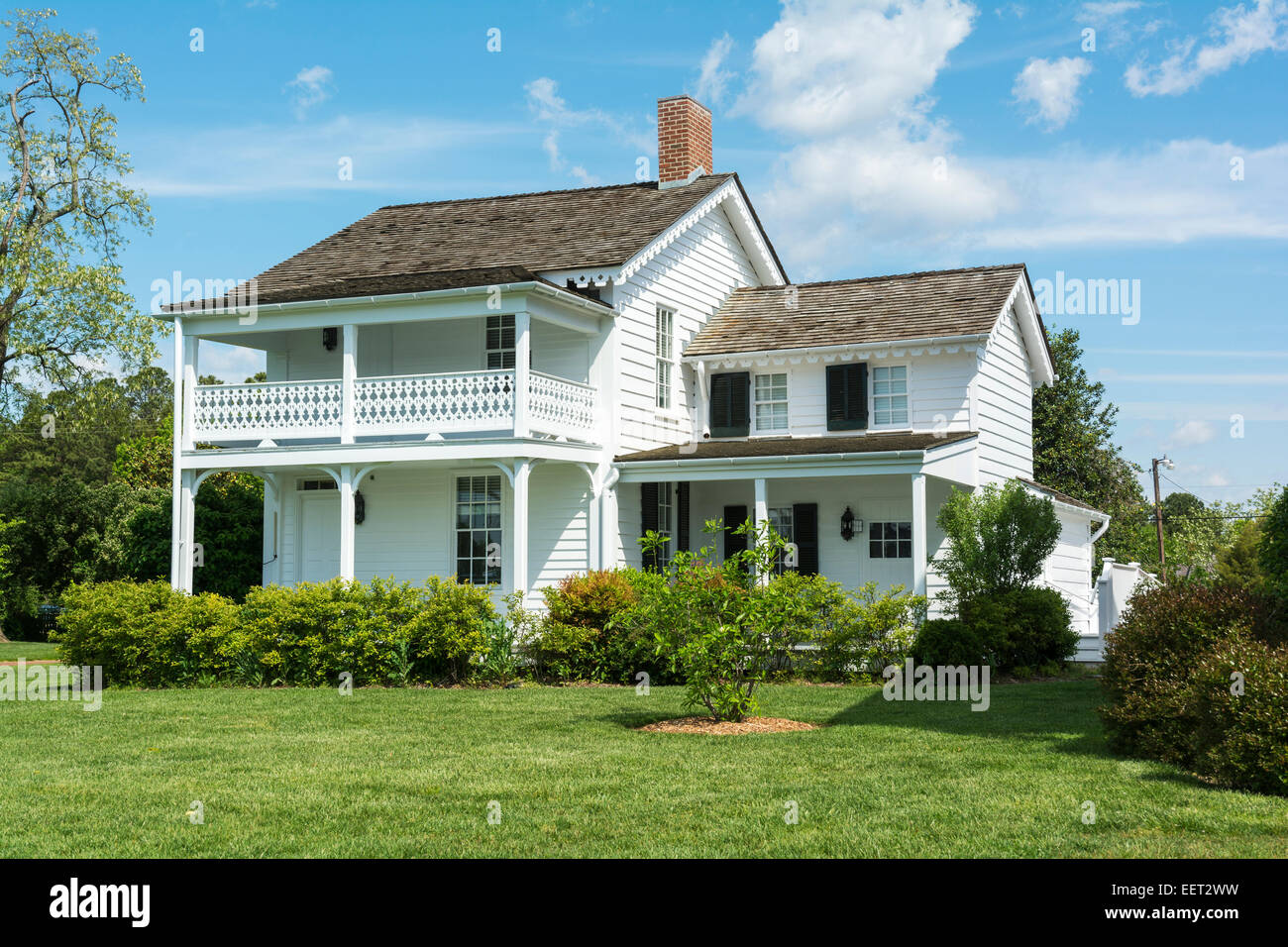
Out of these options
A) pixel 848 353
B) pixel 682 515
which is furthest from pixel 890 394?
pixel 682 515

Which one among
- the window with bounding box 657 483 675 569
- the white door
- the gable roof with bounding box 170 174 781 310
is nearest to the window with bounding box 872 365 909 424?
the window with bounding box 657 483 675 569

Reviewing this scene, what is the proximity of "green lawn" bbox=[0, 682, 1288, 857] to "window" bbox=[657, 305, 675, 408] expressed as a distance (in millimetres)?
10388

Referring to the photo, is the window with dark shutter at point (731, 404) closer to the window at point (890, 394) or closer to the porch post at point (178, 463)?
the window at point (890, 394)

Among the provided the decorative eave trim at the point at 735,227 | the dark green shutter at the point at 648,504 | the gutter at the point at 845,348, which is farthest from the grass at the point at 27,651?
the gutter at the point at 845,348

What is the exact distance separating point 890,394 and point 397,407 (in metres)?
8.75

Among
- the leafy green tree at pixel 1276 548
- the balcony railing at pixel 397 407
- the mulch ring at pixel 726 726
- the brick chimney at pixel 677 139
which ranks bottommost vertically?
the mulch ring at pixel 726 726

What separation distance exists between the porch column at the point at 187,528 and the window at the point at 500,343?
5.48 meters

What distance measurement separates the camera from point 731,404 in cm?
2342

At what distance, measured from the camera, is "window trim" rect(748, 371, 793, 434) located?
2300 centimetres

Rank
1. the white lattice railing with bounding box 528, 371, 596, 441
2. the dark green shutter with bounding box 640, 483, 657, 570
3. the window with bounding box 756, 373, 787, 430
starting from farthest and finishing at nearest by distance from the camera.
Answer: the window with bounding box 756, 373, 787, 430 < the dark green shutter with bounding box 640, 483, 657, 570 < the white lattice railing with bounding box 528, 371, 596, 441

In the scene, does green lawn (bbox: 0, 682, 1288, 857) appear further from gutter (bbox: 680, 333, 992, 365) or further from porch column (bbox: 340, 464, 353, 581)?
gutter (bbox: 680, 333, 992, 365)

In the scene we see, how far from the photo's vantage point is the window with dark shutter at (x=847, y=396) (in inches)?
878

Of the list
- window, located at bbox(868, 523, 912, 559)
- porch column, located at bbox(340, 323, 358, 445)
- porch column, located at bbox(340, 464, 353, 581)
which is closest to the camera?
porch column, located at bbox(340, 464, 353, 581)

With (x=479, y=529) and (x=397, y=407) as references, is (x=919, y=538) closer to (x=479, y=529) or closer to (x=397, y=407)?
(x=479, y=529)
